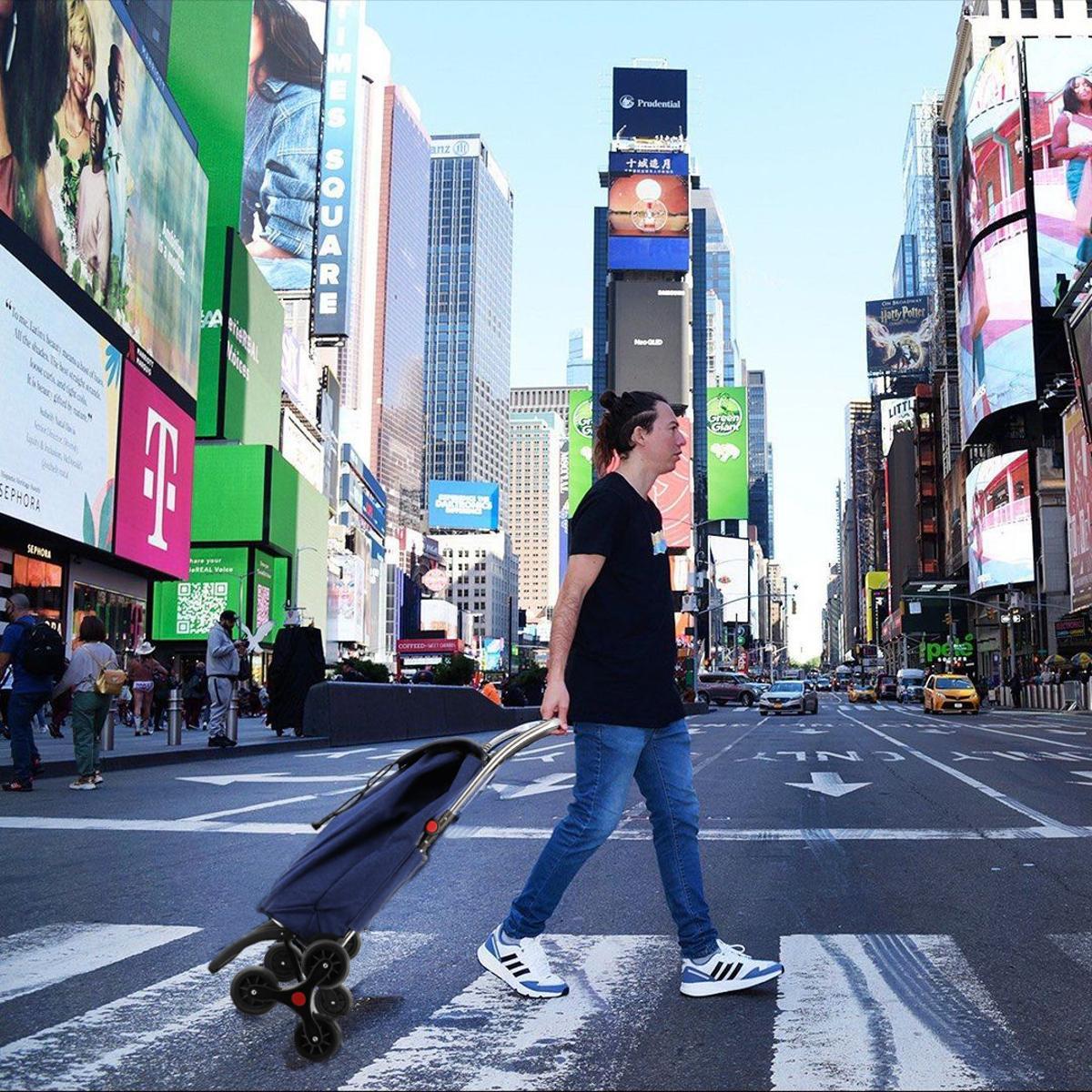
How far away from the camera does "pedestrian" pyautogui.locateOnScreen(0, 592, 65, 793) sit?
10.5m

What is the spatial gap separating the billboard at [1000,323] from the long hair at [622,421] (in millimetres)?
69811

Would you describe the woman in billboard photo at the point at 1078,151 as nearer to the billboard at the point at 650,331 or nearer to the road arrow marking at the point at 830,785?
the billboard at the point at 650,331

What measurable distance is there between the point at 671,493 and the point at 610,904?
369 feet

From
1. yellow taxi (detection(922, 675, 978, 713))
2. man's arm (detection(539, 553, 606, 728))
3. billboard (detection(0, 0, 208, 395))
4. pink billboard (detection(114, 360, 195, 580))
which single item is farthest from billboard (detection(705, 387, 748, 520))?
man's arm (detection(539, 553, 606, 728))

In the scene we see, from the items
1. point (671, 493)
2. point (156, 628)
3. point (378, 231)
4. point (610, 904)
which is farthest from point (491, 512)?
point (610, 904)

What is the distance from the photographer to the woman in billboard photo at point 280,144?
8944 cm

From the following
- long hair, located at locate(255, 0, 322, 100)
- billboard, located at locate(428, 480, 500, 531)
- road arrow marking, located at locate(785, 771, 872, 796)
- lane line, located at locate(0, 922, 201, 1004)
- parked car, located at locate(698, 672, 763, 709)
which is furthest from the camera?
billboard, located at locate(428, 480, 500, 531)

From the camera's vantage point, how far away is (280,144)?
293ft

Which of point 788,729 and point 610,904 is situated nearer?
point 610,904

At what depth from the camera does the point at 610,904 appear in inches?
216

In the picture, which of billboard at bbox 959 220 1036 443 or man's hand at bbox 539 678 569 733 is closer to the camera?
man's hand at bbox 539 678 569 733

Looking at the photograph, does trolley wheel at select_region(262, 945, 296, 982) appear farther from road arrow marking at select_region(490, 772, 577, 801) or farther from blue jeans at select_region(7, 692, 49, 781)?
blue jeans at select_region(7, 692, 49, 781)

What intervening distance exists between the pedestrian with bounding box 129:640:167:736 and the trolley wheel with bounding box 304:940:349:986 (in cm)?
2077

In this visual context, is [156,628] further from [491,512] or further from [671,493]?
[491,512]
